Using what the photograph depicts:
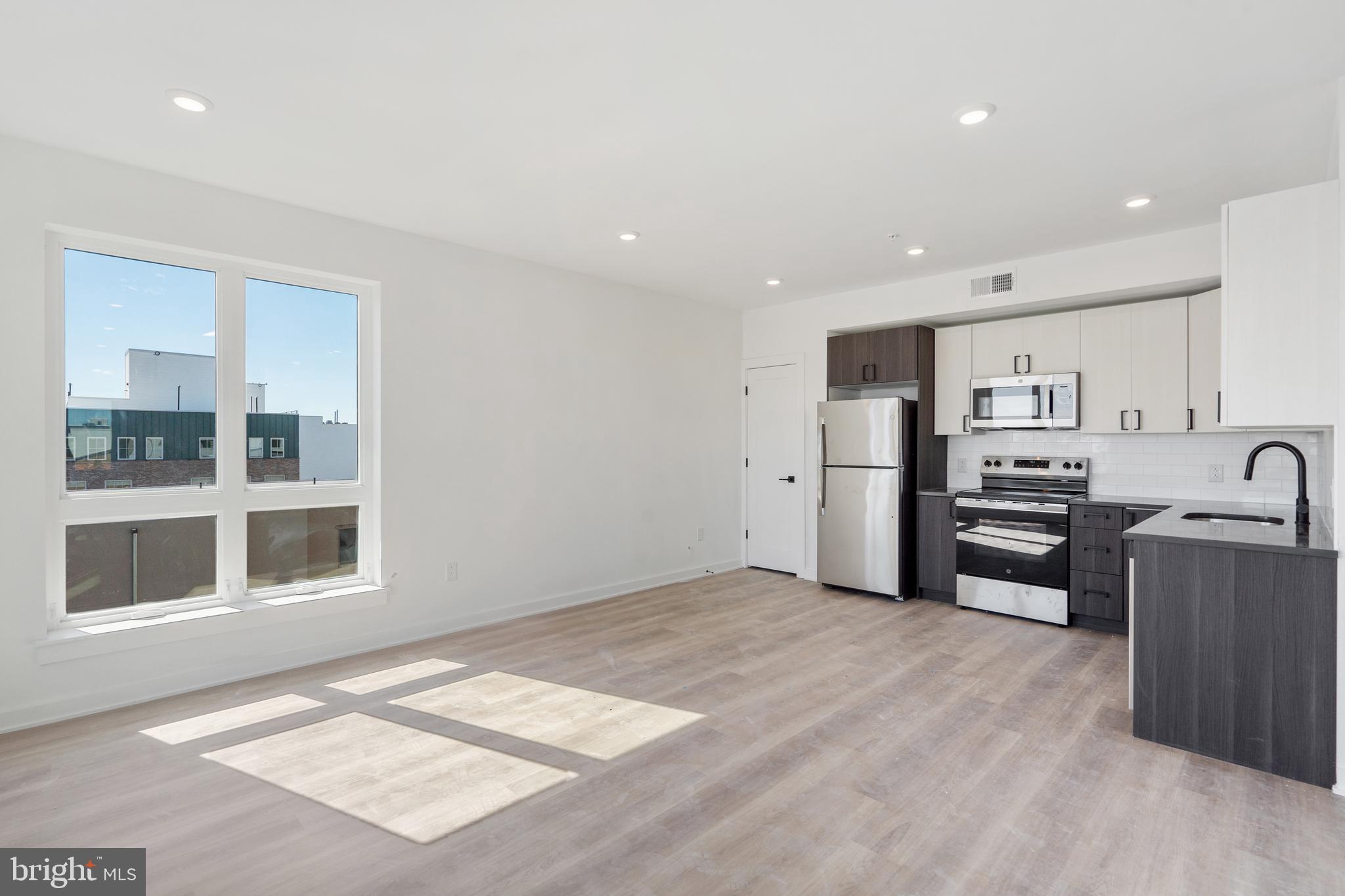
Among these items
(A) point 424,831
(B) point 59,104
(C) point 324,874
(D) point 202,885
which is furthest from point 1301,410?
(B) point 59,104

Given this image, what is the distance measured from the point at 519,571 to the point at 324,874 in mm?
2914

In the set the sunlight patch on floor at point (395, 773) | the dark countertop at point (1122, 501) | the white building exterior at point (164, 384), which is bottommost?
the sunlight patch on floor at point (395, 773)

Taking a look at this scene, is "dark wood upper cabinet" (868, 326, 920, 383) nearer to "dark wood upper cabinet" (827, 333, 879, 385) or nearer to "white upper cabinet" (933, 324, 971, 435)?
"dark wood upper cabinet" (827, 333, 879, 385)

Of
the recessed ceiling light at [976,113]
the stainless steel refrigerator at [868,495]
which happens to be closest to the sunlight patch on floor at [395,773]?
the recessed ceiling light at [976,113]

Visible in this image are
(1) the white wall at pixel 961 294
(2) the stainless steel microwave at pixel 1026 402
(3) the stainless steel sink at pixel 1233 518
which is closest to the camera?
(3) the stainless steel sink at pixel 1233 518

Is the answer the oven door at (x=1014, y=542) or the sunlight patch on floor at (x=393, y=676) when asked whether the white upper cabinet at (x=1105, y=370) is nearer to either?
the oven door at (x=1014, y=542)

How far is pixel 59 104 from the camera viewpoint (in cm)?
264

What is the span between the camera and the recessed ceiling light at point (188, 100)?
8.36 feet

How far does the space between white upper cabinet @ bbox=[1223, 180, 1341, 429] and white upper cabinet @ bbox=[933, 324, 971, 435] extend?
2.56 meters

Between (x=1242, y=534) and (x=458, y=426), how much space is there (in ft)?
14.0

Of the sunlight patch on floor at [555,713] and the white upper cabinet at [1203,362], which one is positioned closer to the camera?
the sunlight patch on floor at [555,713]

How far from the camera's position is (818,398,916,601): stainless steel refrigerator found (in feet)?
17.5

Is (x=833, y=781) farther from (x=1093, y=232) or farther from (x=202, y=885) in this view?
(x=1093, y=232)

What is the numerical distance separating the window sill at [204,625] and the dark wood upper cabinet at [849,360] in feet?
13.4
